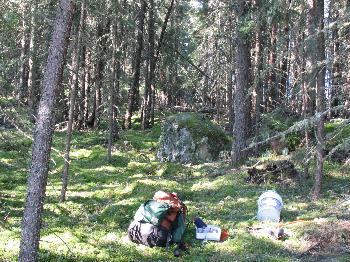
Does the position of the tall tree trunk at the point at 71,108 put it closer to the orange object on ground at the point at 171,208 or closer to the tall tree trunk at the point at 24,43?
the tall tree trunk at the point at 24,43

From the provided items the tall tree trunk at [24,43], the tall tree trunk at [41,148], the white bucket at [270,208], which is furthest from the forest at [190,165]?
the tall tree trunk at [24,43]

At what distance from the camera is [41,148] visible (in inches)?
280

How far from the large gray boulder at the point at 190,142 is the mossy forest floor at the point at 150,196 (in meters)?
0.90

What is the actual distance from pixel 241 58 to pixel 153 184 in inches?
246

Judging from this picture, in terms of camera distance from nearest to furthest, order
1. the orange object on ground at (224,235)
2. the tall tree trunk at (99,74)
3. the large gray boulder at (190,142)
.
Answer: the orange object on ground at (224,235) → the large gray boulder at (190,142) → the tall tree trunk at (99,74)

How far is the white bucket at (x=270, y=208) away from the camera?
1071cm

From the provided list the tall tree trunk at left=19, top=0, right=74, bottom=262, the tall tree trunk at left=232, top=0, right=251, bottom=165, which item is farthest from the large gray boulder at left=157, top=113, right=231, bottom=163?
the tall tree trunk at left=19, top=0, right=74, bottom=262

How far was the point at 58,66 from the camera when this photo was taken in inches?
284

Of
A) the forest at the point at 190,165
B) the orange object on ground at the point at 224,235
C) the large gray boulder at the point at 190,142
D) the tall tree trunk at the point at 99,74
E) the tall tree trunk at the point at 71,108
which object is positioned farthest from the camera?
the tall tree trunk at the point at 99,74

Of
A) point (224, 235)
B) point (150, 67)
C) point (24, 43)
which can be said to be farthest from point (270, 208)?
point (24, 43)

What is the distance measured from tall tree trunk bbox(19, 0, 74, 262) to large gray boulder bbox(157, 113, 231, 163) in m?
12.5

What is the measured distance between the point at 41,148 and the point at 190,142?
502 inches

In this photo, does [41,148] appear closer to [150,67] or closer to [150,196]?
[150,196]

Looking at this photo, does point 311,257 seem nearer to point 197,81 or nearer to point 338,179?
point 338,179
